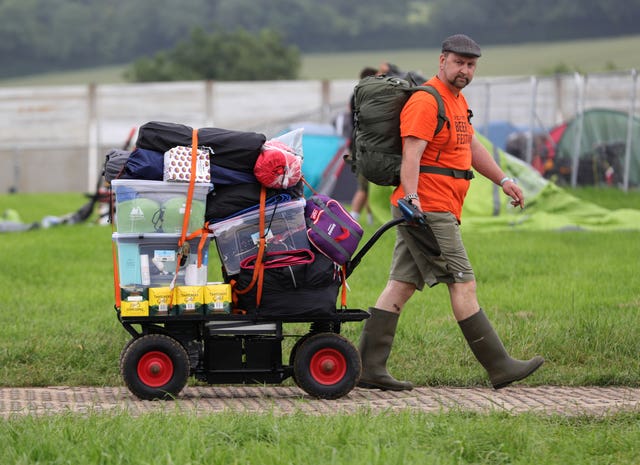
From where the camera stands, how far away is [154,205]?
23.3 ft

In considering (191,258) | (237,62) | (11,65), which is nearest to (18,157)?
(237,62)

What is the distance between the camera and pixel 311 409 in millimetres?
6773

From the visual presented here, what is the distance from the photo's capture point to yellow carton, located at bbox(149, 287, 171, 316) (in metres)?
7.11

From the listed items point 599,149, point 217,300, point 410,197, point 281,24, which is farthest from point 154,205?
point 281,24

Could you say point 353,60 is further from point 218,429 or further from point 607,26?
point 218,429

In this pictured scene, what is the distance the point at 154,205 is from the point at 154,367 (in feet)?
3.07

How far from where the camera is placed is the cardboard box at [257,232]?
7.18 meters

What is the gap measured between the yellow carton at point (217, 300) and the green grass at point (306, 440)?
4.05 feet

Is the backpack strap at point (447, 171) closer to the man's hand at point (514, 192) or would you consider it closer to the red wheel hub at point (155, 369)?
the man's hand at point (514, 192)

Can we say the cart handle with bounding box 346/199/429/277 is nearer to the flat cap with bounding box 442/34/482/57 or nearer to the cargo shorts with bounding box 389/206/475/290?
the cargo shorts with bounding box 389/206/475/290

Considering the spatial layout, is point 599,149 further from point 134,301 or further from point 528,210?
point 134,301

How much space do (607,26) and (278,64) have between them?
23.3m

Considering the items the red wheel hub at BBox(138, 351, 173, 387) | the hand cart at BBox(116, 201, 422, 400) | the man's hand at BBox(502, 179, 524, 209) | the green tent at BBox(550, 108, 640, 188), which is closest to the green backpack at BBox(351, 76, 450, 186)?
the hand cart at BBox(116, 201, 422, 400)

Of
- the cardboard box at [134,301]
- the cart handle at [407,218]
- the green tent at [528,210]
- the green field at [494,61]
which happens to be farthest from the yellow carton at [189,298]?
the green field at [494,61]
